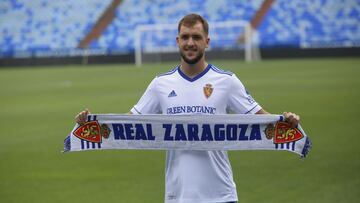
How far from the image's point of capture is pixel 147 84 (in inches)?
1001

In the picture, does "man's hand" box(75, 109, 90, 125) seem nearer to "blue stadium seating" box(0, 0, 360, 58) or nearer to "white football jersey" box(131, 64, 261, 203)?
"white football jersey" box(131, 64, 261, 203)

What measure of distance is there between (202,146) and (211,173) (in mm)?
255

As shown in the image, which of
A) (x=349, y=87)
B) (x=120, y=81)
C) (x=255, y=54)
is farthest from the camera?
(x=255, y=54)

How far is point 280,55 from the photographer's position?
4175 centimetres

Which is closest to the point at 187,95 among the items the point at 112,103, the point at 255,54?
the point at 112,103

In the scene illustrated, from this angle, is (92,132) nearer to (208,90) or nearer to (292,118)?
(208,90)

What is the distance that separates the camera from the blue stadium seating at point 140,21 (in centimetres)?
4366

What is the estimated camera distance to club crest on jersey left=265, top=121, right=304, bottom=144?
5055 mm

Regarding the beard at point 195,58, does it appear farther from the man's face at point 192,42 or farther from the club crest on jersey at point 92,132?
the club crest on jersey at point 92,132

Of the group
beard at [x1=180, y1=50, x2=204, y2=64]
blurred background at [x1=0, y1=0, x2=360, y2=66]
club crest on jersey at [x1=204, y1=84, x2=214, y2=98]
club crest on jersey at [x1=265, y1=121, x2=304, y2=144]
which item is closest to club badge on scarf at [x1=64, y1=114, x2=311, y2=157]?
club crest on jersey at [x1=265, y1=121, x2=304, y2=144]

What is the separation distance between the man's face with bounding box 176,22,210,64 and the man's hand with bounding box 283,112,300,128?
71 cm

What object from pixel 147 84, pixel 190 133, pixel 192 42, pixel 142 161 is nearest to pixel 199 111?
pixel 190 133

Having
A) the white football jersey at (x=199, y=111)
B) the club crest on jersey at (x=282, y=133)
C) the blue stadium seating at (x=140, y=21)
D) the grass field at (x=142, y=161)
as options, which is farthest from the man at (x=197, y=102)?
the blue stadium seating at (x=140, y=21)

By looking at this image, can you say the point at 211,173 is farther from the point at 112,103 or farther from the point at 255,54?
the point at 255,54
